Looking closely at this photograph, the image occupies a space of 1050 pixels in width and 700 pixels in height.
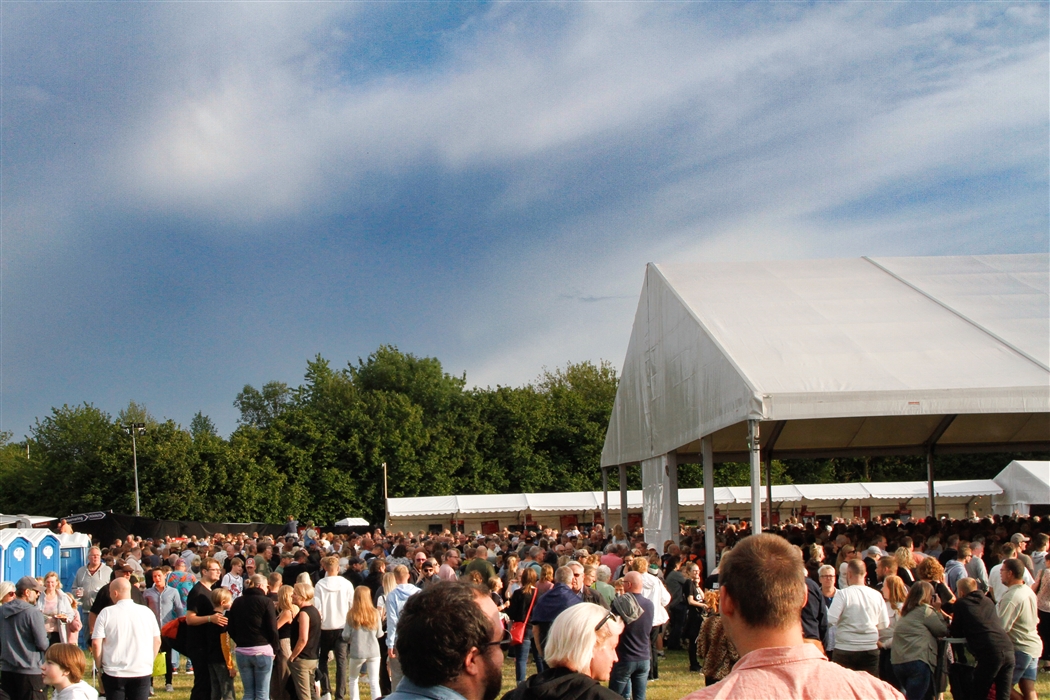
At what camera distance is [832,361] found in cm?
1373

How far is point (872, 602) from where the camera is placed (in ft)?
27.4

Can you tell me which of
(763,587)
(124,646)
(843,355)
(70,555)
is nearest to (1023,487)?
(843,355)

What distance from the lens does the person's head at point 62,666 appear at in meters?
5.71

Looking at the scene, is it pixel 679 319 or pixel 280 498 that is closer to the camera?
pixel 679 319

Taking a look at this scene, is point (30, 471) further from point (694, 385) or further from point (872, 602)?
point (872, 602)

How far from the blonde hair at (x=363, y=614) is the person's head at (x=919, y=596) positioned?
5.03 m

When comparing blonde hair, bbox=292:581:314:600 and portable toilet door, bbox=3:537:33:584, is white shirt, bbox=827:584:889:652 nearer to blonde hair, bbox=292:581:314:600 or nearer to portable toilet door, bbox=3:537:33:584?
blonde hair, bbox=292:581:314:600

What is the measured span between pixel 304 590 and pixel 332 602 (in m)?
1.11

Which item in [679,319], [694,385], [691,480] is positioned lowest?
[691,480]

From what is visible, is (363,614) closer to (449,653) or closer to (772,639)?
(449,653)

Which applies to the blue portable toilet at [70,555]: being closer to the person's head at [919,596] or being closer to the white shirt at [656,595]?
the white shirt at [656,595]

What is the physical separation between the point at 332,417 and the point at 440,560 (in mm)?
44084

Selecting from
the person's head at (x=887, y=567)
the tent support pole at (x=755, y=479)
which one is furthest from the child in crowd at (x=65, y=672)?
the tent support pole at (x=755, y=479)

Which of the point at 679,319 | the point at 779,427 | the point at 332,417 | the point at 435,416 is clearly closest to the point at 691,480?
the point at 435,416
